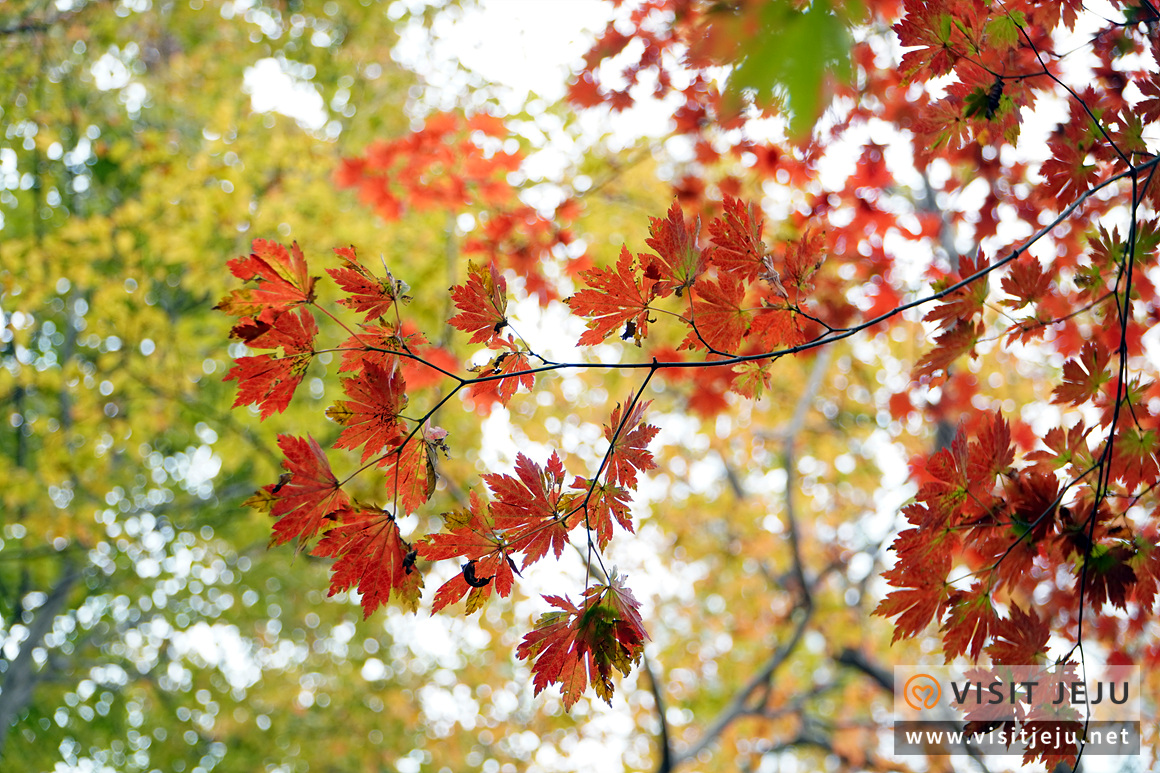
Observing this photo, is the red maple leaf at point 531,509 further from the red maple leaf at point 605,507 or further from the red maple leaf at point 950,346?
the red maple leaf at point 950,346

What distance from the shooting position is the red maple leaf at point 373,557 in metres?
1.13

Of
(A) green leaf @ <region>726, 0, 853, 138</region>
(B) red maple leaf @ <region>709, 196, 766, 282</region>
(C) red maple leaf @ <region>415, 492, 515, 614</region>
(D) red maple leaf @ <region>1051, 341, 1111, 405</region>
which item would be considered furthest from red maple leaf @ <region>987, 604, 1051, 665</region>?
(A) green leaf @ <region>726, 0, 853, 138</region>

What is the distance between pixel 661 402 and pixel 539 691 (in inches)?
232

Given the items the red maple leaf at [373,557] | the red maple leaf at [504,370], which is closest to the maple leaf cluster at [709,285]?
the red maple leaf at [504,370]

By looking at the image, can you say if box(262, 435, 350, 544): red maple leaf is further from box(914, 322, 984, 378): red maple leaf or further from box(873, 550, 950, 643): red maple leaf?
box(914, 322, 984, 378): red maple leaf

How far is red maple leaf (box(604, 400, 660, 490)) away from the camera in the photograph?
1.19 metres

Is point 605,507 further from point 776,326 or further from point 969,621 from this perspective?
point 969,621

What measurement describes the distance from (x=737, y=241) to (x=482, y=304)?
1.44 feet

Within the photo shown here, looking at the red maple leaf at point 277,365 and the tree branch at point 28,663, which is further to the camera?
the tree branch at point 28,663

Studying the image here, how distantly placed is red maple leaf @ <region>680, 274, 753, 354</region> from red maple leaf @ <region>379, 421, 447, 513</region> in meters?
0.46

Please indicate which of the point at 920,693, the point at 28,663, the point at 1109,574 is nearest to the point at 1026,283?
the point at 1109,574

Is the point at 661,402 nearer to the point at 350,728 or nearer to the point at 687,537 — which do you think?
the point at 687,537

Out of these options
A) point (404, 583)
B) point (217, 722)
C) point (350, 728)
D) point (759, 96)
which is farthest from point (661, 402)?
point (759, 96)

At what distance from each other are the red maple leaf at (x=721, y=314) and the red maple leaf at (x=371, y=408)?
489 millimetres
